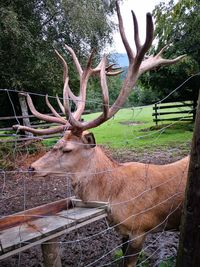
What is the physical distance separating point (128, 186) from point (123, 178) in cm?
11

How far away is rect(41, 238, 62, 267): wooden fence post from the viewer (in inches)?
111

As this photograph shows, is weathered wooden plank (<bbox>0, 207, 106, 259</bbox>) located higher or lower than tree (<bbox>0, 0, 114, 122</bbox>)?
lower

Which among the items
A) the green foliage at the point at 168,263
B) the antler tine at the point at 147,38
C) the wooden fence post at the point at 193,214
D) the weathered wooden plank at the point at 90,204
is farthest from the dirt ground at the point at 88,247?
the antler tine at the point at 147,38

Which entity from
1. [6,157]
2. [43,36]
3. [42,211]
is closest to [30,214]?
[42,211]

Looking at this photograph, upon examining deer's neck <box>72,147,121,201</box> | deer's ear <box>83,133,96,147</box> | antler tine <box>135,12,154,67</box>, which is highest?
antler tine <box>135,12,154,67</box>

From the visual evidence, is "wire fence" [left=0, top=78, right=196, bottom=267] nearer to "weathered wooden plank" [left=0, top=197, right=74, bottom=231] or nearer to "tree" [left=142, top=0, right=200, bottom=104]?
"weathered wooden plank" [left=0, top=197, right=74, bottom=231]

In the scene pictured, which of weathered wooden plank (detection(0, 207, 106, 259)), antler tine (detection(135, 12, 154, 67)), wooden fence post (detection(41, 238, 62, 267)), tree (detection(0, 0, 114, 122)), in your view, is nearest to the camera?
weathered wooden plank (detection(0, 207, 106, 259))

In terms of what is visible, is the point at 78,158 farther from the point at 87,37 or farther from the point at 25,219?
the point at 87,37

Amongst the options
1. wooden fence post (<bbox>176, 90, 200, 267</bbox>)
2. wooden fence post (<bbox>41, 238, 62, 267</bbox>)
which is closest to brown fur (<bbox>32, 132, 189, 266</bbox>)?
wooden fence post (<bbox>41, 238, 62, 267</bbox>)

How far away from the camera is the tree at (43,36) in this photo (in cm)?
991

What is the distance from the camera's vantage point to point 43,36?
37.0 feet

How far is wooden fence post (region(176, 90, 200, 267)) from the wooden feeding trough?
123 cm

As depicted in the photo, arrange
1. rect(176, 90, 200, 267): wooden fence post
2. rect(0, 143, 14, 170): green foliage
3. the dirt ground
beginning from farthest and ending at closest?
rect(0, 143, 14, 170): green foliage
the dirt ground
rect(176, 90, 200, 267): wooden fence post

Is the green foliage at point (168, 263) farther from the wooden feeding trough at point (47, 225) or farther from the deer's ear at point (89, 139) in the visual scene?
the deer's ear at point (89, 139)
